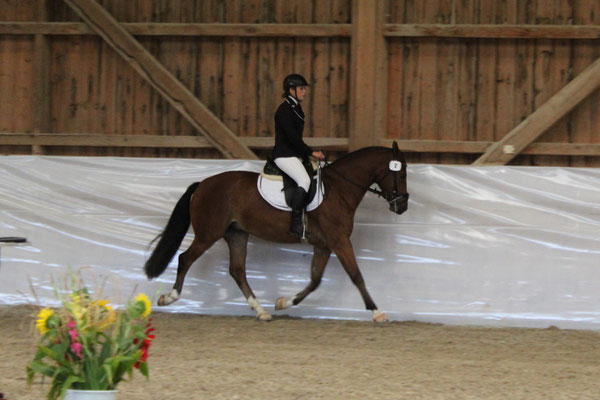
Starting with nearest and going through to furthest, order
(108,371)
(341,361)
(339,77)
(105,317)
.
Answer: (108,371) → (105,317) → (341,361) → (339,77)

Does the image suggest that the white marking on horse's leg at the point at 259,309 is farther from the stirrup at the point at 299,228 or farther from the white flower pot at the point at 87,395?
the white flower pot at the point at 87,395

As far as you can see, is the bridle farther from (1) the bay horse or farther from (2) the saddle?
(2) the saddle

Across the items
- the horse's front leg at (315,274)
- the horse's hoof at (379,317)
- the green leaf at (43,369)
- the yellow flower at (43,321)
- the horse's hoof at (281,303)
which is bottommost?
the horse's hoof at (379,317)

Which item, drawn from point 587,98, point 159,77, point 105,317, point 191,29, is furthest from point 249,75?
point 105,317

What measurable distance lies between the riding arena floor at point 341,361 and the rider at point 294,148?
0.91 m

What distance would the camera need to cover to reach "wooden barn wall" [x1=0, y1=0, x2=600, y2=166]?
767 centimetres

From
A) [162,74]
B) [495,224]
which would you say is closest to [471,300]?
[495,224]

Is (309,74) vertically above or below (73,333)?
above

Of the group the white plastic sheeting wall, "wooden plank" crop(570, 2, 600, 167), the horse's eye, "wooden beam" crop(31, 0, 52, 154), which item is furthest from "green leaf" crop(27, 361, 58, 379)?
"wooden plank" crop(570, 2, 600, 167)

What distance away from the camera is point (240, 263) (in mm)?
7055

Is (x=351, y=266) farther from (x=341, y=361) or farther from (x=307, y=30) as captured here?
(x=307, y=30)

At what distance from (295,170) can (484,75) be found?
6.81 ft

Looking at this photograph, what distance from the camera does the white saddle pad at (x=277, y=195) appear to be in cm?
679

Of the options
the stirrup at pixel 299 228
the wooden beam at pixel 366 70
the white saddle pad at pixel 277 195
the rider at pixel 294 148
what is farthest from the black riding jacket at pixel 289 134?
the wooden beam at pixel 366 70
